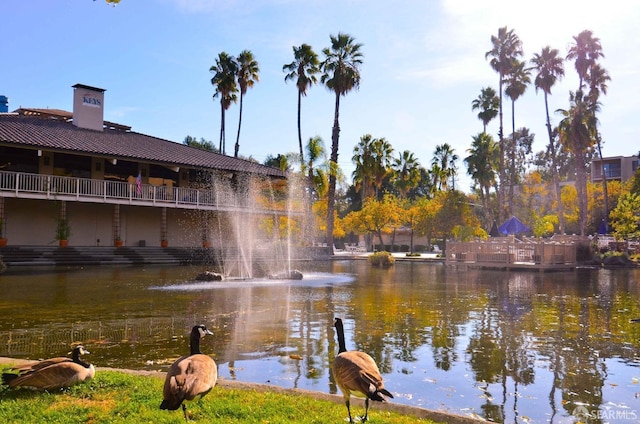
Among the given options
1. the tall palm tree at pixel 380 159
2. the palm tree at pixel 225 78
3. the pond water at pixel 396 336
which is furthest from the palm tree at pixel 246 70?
the pond water at pixel 396 336

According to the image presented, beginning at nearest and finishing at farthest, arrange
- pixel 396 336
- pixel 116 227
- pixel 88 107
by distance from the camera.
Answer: pixel 396 336 < pixel 116 227 < pixel 88 107

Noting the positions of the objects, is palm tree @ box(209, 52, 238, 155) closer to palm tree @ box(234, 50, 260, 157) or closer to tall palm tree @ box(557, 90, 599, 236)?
palm tree @ box(234, 50, 260, 157)

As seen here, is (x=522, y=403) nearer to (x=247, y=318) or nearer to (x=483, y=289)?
(x=247, y=318)

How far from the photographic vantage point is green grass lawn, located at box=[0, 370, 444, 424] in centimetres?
486

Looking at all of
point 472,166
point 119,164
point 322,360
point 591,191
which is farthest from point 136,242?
point 591,191

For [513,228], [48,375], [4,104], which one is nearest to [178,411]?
[48,375]

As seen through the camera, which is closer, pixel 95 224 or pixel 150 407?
pixel 150 407

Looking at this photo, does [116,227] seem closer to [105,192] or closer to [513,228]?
[105,192]

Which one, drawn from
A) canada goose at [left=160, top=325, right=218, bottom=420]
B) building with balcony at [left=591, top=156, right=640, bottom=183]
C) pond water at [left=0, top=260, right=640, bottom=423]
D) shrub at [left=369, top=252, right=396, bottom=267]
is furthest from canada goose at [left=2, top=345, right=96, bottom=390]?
building with balcony at [left=591, top=156, right=640, bottom=183]

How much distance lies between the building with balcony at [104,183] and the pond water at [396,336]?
1508 cm

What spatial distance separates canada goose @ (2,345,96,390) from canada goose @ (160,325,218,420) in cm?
146

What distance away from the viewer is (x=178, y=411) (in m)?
5.14

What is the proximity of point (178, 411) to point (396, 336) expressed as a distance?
5.75 metres

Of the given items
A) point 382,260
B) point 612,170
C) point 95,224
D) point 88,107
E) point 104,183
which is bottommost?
point 382,260
